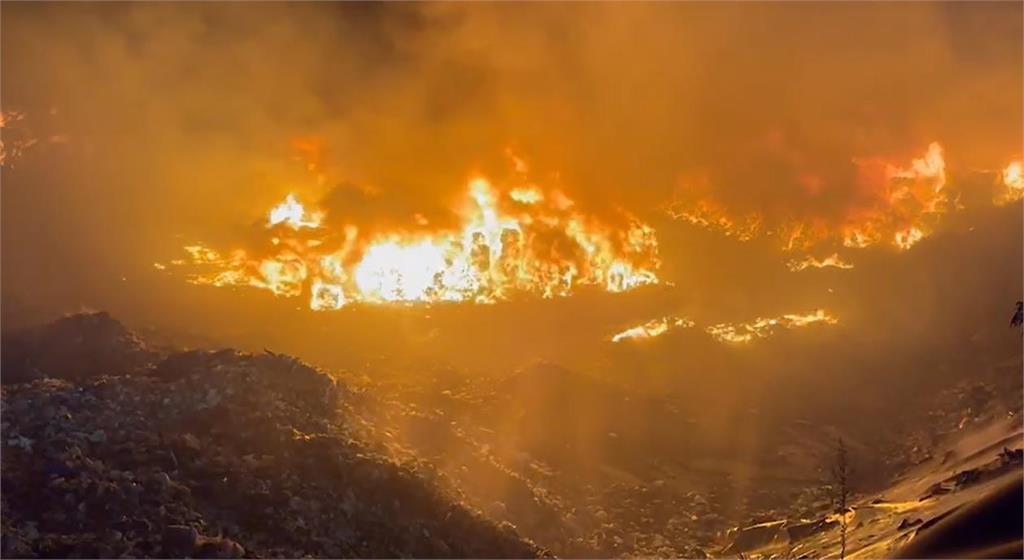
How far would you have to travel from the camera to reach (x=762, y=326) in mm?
73125

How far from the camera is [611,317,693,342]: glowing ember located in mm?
70938

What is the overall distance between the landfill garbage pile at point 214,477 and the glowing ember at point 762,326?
151 feet

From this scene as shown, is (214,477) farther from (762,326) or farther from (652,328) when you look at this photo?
(762,326)

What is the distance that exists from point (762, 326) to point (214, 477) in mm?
57452

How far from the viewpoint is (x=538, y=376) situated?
56.4m

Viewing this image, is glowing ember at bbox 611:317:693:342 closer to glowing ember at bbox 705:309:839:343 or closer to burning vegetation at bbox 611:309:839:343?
burning vegetation at bbox 611:309:839:343

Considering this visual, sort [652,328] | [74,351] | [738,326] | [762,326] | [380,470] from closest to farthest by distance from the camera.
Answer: [380,470], [74,351], [652,328], [738,326], [762,326]

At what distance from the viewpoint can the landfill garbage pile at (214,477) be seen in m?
22.0

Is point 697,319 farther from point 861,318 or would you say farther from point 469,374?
point 469,374

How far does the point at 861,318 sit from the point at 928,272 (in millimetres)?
7646

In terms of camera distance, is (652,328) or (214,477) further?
(652,328)

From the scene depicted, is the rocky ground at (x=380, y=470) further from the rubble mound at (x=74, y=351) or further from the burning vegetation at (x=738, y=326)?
the burning vegetation at (x=738, y=326)

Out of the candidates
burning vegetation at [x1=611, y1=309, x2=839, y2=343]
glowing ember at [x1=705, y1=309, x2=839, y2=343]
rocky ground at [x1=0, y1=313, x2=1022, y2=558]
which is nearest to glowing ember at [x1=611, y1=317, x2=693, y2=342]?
burning vegetation at [x1=611, y1=309, x2=839, y2=343]

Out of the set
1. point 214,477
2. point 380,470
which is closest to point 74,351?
point 214,477
